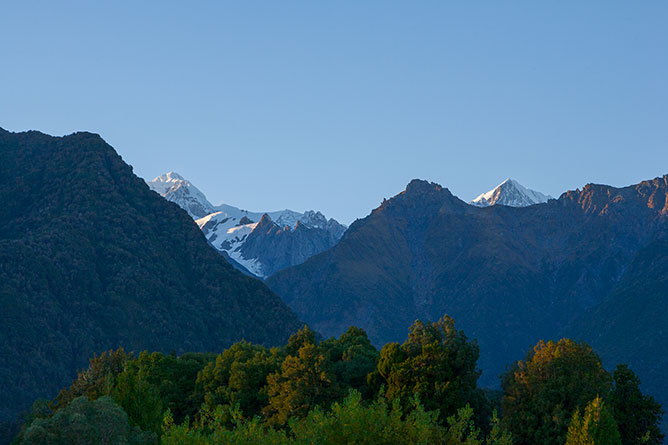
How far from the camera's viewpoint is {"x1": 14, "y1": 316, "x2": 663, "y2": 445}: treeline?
69.1 meters

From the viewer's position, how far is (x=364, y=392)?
345ft

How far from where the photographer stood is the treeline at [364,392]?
69.1 meters

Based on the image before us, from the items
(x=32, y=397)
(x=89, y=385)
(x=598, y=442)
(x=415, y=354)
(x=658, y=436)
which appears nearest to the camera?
(x=598, y=442)

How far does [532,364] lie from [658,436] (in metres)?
15.5

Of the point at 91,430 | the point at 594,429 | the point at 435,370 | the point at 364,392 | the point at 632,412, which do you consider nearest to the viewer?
the point at 91,430

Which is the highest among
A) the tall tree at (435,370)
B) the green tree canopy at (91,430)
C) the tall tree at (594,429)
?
the tall tree at (435,370)

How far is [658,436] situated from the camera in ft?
293

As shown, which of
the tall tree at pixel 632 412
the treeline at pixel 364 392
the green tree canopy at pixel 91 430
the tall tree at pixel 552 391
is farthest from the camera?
the tall tree at pixel 632 412

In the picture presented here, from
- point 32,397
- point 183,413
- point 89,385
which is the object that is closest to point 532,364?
point 183,413

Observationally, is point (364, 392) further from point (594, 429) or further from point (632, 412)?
point (594, 429)

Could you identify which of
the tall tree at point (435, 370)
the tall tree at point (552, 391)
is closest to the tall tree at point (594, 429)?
the tall tree at point (552, 391)

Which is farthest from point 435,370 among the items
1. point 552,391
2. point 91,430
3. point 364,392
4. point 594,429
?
point 91,430

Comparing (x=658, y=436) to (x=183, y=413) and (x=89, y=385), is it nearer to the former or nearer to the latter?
(x=183, y=413)

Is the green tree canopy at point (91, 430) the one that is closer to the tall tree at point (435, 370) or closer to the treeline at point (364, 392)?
the treeline at point (364, 392)
